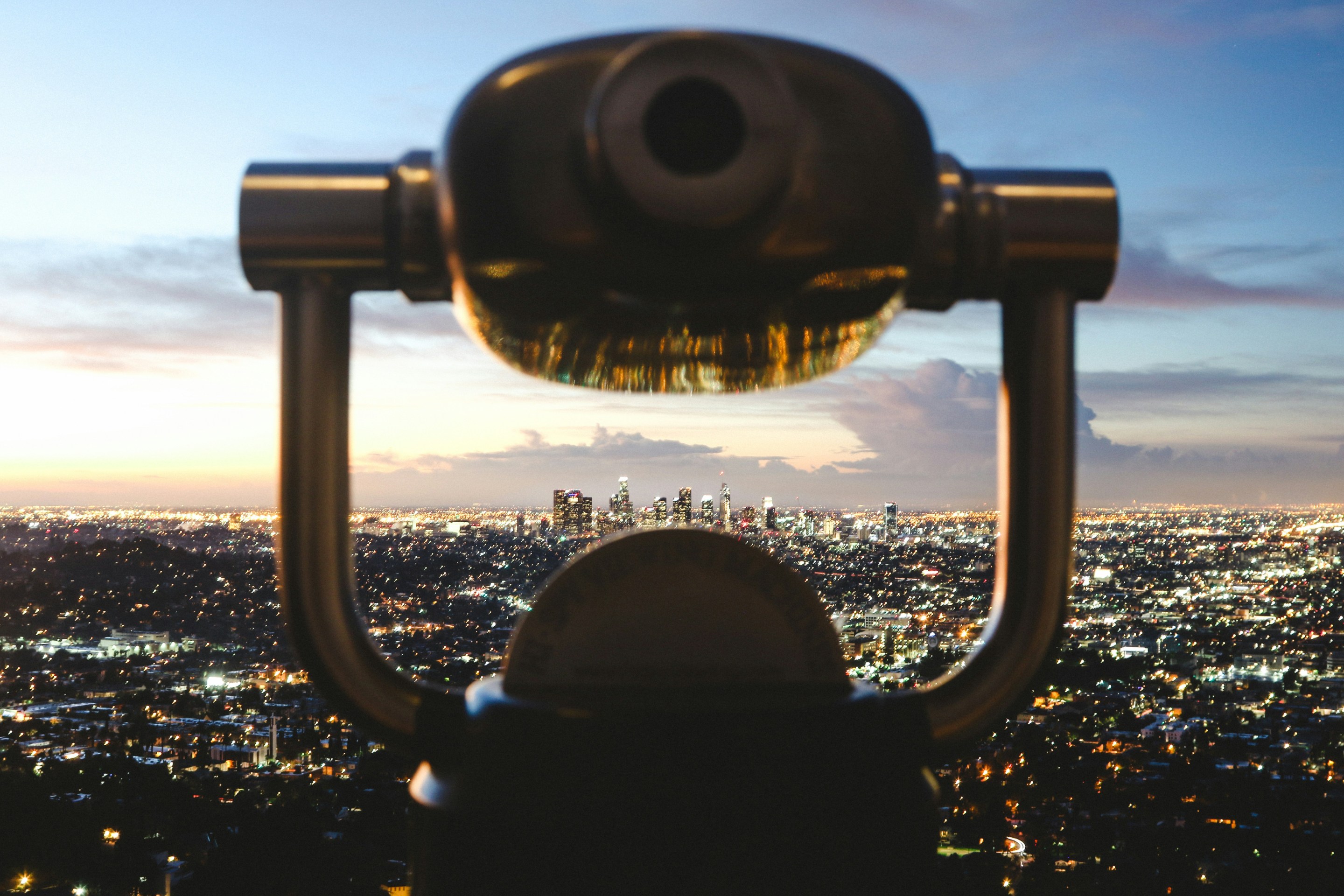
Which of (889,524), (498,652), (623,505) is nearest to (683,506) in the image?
(623,505)

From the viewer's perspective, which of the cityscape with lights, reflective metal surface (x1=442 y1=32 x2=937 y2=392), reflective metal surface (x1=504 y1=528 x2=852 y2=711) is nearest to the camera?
reflective metal surface (x1=442 y1=32 x2=937 y2=392)

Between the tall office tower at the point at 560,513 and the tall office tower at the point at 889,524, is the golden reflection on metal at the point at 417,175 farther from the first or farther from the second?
the tall office tower at the point at 889,524

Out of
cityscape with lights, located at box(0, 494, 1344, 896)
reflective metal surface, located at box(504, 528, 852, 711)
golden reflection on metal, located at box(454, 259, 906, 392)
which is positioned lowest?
cityscape with lights, located at box(0, 494, 1344, 896)

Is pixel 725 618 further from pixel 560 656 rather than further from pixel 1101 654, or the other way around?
pixel 1101 654

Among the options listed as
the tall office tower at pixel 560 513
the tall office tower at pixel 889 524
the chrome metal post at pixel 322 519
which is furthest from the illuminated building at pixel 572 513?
the tall office tower at pixel 889 524

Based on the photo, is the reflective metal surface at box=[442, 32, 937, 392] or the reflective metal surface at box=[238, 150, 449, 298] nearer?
the reflective metal surface at box=[442, 32, 937, 392]

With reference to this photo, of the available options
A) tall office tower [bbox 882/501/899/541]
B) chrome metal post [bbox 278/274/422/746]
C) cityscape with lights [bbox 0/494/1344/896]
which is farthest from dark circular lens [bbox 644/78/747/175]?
tall office tower [bbox 882/501/899/541]

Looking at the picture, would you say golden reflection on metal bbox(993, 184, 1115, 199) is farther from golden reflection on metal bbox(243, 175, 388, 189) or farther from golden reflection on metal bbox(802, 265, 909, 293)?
golden reflection on metal bbox(243, 175, 388, 189)
